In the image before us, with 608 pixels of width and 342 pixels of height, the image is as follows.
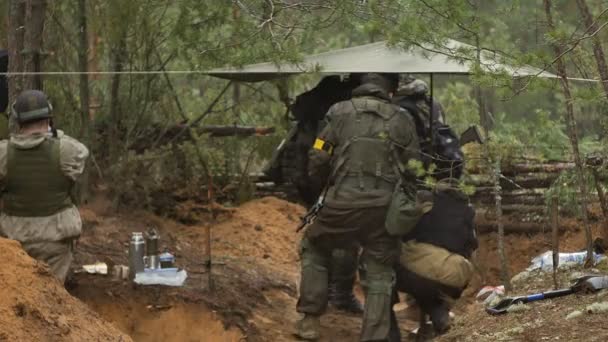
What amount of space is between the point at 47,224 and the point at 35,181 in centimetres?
33

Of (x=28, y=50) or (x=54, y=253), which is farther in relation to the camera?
(x=28, y=50)

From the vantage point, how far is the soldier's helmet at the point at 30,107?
7812mm

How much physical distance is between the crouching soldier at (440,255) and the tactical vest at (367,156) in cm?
55

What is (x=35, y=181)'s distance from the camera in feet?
26.2

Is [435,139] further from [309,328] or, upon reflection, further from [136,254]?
[136,254]

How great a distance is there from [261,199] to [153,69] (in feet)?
8.53

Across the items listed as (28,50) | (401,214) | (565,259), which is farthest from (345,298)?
(28,50)

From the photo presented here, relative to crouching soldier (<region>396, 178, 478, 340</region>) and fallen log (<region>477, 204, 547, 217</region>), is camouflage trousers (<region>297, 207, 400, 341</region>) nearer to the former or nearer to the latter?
crouching soldier (<region>396, 178, 478, 340</region>)

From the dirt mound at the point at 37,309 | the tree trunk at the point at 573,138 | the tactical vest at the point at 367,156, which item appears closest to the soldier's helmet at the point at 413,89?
the tactical vest at the point at 367,156

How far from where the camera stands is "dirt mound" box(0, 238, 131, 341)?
5.96 metres

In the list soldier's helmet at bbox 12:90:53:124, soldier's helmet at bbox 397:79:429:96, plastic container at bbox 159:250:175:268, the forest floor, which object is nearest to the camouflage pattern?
soldier's helmet at bbox 12:90:53:124

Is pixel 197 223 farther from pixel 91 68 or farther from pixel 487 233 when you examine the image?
pixel 487 233

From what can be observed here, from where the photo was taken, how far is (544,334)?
737cm

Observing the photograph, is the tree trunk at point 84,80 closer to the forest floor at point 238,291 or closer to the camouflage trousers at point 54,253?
the forest floor at point 238,291
